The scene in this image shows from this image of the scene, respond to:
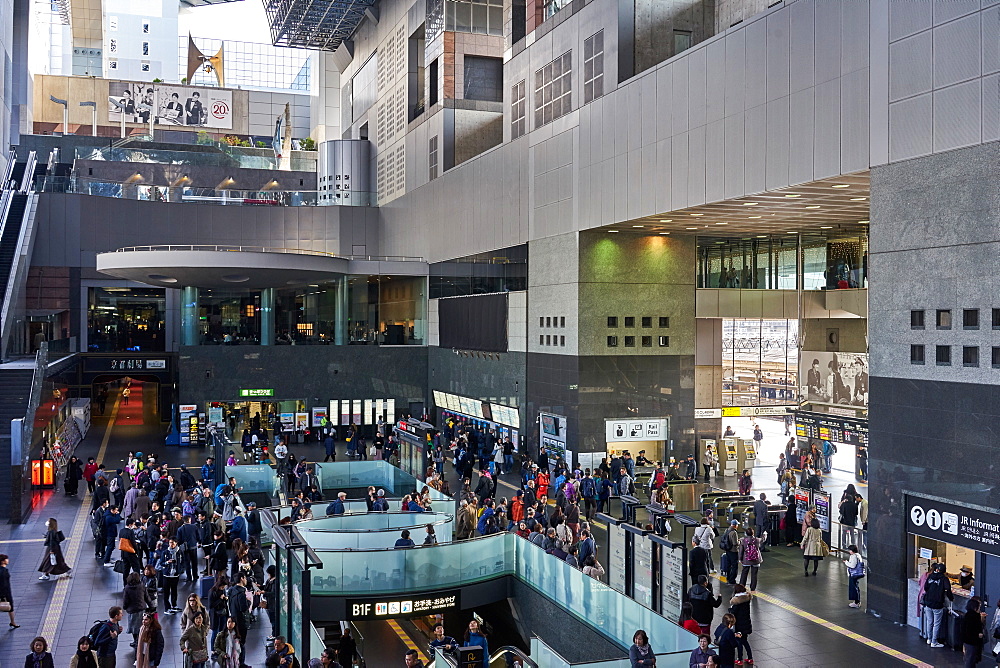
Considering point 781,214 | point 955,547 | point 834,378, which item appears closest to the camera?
point 955,547

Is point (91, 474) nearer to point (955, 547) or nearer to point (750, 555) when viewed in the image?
point (750, 555)

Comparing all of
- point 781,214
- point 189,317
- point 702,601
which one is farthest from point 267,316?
point 702,601

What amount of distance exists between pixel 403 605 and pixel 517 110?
20.6 m

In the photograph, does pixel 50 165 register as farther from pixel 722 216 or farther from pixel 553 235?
pixel 722 216

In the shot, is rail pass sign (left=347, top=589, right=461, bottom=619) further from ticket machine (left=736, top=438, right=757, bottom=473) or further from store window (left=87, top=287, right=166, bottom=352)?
store window (left=87, top=287, right=166, bottom=352)

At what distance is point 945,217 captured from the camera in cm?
1452

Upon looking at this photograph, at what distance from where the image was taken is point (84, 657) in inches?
429

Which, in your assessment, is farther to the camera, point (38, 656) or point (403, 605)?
point (403, 605)

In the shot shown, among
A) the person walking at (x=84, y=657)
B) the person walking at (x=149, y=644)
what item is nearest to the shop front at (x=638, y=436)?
the person walking at (x=149, y=644)

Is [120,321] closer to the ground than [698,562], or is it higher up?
higher up

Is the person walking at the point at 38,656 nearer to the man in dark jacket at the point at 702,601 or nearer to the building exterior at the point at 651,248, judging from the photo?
the man in dark jacket at the point at 702,601

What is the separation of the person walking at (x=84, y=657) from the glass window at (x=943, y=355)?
1294 cm

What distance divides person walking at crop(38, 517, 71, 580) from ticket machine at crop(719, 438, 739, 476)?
65.3 feet

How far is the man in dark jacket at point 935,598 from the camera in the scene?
13.9 meters
